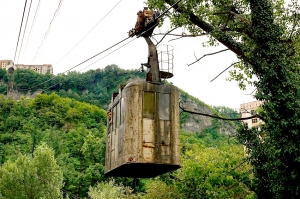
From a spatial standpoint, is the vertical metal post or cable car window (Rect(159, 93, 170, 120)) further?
the vertical metal post

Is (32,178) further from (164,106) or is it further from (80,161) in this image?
(80,161)

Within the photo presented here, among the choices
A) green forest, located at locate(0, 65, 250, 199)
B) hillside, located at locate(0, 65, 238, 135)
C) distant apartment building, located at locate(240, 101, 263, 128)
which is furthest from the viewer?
hillside, located at locate(0, 65, 238, 135)

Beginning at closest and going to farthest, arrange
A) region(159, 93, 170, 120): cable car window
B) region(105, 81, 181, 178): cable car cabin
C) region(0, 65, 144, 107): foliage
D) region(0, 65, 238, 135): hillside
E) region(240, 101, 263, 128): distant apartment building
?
region(105, 81, 181, 178): cable car cabin, region(159, 93, 170, 120): cable car window, region(240, 101, 263, 128): distant apartment building, region(0, 65, 238, 135): hillside, region(0, 65, 144, 107): foliage

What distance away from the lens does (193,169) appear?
21.2m

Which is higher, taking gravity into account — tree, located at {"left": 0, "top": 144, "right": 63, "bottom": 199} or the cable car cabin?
the cable car cabin

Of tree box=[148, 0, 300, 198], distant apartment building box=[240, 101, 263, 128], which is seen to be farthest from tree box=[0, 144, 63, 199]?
tree box=[148, 0, 300, 198]

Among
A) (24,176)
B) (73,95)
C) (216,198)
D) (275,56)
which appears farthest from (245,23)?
(73,95)

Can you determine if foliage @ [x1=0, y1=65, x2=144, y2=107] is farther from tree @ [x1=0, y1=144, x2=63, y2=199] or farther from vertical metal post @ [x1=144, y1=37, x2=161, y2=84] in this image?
vertical metal post @ [x1=144, y1=37, x2=161, y2=84]

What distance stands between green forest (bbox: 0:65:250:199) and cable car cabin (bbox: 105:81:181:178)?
6023 millimetres

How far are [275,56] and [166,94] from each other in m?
4.42

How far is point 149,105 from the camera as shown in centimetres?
1249

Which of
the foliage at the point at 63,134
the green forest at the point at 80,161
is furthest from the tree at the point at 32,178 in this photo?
the foliage at the point at 63,134

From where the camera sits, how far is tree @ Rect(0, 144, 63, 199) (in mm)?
36438

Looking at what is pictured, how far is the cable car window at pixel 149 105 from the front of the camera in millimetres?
12405
